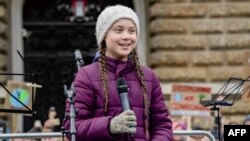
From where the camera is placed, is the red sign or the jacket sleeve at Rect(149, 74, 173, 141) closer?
the jacket sleeve at Rect(149, 74, 173, 141)

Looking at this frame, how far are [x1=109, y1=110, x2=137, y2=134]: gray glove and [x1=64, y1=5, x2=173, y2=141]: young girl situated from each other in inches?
0.8

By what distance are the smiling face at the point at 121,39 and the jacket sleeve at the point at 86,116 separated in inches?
6.9

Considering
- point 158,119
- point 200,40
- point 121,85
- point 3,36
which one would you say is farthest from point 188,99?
point 121,85

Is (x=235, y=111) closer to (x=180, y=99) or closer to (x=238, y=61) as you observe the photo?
(x=238, y=61)

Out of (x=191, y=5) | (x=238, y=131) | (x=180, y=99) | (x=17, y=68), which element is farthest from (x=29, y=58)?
(x=238, y=131)

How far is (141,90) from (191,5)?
7.89 metres

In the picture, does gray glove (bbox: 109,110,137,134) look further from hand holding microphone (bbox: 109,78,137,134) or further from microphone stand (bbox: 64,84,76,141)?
microphone stand (bbox: 64,84,76,141)

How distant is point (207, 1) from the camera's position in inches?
482

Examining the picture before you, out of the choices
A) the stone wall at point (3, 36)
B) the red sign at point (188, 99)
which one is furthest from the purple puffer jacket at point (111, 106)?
the stone wall at point (3, 36)

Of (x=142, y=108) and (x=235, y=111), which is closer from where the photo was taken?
(x=142, y=108)

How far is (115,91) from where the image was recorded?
173 inches

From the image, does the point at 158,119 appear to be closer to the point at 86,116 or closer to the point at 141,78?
the point at 141,78

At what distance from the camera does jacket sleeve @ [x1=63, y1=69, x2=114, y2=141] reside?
432cm

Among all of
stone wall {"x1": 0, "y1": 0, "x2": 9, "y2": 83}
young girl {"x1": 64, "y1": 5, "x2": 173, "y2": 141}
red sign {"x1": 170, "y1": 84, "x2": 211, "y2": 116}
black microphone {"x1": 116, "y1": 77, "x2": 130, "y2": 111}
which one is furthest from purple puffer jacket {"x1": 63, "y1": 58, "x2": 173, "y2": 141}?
stone wall {"x1": 0, "y1": 0, "x2": 9, "y2": 83}
